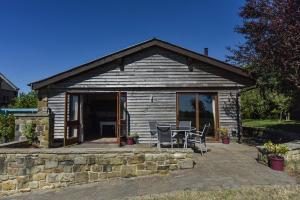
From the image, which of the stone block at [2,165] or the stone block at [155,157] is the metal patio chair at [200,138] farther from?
the stone block at [2,165]

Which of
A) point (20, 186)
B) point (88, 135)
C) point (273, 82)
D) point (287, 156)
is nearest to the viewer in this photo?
point (20, 186)

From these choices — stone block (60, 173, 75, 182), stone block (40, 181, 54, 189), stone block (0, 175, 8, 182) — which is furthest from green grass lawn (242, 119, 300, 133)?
stone block (0, 175, 8, 182)

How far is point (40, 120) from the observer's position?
9352 millimetres

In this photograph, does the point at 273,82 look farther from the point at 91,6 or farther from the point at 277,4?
the point at 91,6

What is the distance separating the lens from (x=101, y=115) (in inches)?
581

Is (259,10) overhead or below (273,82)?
overhead

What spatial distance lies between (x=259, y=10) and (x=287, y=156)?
4852 mm

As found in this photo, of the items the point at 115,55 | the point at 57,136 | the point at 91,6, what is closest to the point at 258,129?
the point at 115,55

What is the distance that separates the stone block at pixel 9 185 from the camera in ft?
21.5

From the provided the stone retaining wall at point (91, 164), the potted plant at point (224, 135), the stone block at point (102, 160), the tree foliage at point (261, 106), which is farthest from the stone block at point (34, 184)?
the tree foliage at point (261, 106)

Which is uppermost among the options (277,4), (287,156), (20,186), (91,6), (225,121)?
(91,6)

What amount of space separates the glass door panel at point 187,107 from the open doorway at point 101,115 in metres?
3.78

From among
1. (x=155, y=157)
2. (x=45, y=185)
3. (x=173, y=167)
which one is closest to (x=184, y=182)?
(x=173, y=167)

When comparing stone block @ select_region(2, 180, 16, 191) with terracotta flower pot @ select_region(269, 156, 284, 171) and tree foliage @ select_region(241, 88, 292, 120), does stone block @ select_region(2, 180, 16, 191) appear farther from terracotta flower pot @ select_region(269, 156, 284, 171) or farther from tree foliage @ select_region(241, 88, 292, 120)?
tree foliage @ select_region(241, 88, 292, 120)
